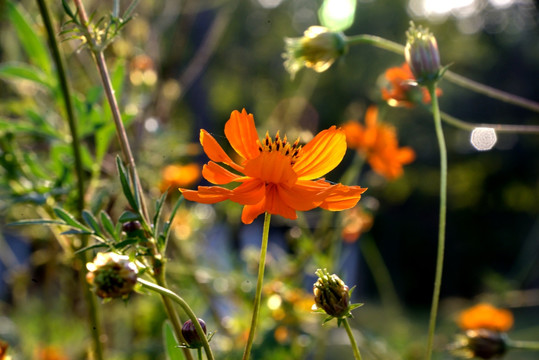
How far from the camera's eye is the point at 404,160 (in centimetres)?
90

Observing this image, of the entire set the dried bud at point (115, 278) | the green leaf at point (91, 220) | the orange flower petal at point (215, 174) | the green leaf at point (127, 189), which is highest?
the orange flower petal at point (215, 174)

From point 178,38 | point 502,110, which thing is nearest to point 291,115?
point 178,38

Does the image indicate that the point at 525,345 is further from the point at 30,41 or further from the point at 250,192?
the point at 30,41

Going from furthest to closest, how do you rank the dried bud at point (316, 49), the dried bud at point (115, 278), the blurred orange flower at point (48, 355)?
the blurred orange flower at point (48, 355)
the dried bud at point (316, 49)
the dried bud at point (115, 278)

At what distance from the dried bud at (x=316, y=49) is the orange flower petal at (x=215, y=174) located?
7.5 inches

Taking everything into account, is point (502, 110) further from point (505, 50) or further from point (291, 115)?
point (291, 115)

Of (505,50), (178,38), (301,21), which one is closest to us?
(178,38)

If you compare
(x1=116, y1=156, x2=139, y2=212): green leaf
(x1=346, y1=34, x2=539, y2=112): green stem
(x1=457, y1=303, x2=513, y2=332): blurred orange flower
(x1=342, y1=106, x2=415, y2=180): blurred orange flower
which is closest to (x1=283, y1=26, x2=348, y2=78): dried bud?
(x1=346, y1=34, x2=539, y2=112): green stem

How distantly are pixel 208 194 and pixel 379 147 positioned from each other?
2.07ft

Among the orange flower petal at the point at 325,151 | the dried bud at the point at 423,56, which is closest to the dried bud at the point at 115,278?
the orange flower petal at the point at 325,151

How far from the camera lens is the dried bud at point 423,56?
0.43 metres

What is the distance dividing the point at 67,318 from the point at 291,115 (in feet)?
2.04

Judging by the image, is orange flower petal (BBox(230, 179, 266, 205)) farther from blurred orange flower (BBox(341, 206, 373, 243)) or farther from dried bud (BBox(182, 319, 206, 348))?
blurred orange flower (BBox(341, 206, 373, 243))

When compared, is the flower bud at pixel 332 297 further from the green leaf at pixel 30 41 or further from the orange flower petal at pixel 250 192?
the green leaf at pixel 30 41
